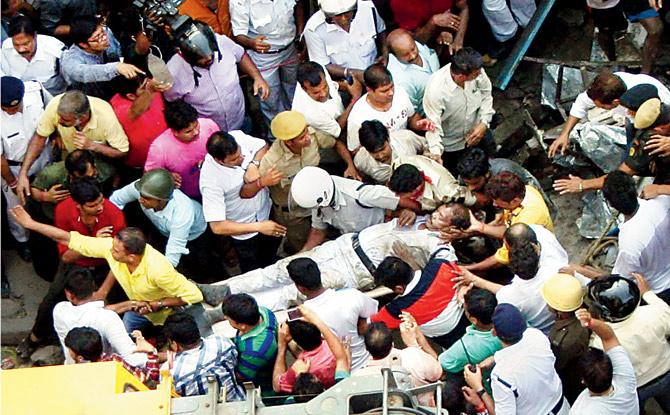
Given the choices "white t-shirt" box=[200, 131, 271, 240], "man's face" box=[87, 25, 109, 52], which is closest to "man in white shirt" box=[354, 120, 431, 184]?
"white t-shirt" box=[200, 131, 271, 240]

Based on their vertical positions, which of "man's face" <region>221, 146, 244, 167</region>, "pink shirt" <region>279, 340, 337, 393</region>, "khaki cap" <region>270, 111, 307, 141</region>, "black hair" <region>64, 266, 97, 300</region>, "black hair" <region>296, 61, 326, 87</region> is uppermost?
"black hair" <region>296, 61, 326, 87</region>

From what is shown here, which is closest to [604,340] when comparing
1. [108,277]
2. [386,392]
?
[386,392]

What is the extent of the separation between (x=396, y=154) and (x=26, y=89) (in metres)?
2.64

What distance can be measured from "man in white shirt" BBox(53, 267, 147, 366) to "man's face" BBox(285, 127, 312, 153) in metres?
1.64

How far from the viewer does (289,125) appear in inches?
323

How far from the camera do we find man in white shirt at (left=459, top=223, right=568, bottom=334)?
733cm

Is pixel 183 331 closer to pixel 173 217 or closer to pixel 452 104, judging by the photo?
pixel 173 217

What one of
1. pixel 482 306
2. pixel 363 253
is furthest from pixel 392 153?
pixel 482 306

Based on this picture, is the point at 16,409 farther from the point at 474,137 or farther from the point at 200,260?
the point at 474,137

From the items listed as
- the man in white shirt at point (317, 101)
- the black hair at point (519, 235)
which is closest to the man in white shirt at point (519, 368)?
the black hair at point (519, 235)

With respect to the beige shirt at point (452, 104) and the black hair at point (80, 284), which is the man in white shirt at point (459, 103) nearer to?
the beige shirt at point (452, 104)

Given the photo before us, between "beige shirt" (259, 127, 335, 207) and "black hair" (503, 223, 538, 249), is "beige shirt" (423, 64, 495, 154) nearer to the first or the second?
"beige shirt" (259, 127, 335, 207)

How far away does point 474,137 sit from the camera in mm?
8906

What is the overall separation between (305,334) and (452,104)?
2332 mm
